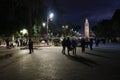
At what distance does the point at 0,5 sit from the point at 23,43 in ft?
113

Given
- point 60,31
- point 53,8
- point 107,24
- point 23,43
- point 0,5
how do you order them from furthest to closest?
1. point 107,24
2. point 60,31
3. point 53,8
4. point 23,43
5. point 0,5

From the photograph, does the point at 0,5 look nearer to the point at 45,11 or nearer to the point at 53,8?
the point at 45,11

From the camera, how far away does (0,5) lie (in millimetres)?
29094

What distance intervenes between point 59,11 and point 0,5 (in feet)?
255

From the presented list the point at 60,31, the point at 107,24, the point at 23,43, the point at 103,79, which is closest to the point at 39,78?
the point at 103,79

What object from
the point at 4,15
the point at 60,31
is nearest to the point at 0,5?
the point at 4,15

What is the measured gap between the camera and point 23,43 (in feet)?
208

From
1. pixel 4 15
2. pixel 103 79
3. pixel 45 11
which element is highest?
pixel 45 11

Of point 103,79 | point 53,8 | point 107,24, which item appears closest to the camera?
point 103,79

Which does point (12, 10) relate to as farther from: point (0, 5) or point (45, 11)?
point (45, 11)

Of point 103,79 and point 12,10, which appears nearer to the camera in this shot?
point 103,79

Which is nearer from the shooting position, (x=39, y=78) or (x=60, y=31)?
(x=39, y=78)

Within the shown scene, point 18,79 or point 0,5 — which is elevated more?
point 0,5

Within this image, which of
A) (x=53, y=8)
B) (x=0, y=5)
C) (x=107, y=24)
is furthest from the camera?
(x=107, y=24)
